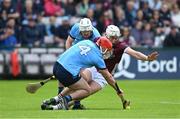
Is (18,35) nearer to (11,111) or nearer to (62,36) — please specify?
(62,36)

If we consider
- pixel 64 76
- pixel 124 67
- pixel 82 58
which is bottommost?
pixel 124 67

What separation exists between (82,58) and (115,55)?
129cm

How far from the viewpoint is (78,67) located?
15258mm

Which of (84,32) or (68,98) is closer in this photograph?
(68,98)

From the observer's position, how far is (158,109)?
15.9m

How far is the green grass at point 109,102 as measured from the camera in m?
14.3

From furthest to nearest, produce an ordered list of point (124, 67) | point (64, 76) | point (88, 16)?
point (88, 16), point (124, 67), point (64, 76)

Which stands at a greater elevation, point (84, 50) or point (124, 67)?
point (84, 50)

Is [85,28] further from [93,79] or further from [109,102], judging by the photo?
[109,102]

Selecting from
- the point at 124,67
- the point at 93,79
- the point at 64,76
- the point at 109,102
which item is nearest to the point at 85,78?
the point at 93,79

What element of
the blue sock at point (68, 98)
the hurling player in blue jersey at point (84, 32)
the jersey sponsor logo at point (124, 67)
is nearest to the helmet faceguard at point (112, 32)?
the hurling player in blue jersey at point (84, 32)

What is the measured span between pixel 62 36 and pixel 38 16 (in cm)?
121

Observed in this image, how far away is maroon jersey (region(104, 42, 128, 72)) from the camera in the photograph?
1616cm

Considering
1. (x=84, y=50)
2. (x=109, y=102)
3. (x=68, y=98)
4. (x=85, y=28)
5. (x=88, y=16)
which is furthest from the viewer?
(x=88, y=16)
